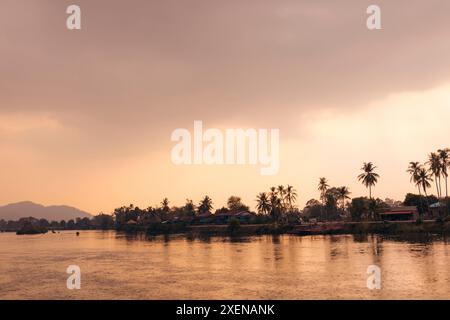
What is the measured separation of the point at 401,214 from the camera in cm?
12888

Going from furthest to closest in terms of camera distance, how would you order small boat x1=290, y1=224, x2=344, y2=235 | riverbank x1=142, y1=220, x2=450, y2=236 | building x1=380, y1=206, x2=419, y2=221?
building x1=380, y1=206, x2=419, y2=221 < small boat x1=290, y1=224, x2=344, y2=235 < riverbank x1=142, y1=220, x2=450, y2=236

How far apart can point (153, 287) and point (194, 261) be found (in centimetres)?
2324

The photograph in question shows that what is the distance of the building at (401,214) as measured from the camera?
5037 inches

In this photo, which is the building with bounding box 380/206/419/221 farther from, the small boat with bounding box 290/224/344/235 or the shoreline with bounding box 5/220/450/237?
the small boat with bounding box 290/224/344/235

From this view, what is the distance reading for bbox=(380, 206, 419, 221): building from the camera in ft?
420

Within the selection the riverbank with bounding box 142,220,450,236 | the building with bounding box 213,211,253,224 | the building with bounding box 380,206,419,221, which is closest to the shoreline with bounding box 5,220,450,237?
the riverbank with bounding box 142,220,450,236

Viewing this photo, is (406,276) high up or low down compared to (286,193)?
down

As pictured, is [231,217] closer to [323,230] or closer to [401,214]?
[323,230]

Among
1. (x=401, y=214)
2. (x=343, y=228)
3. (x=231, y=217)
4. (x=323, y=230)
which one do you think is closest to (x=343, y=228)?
(x=343, y=228)
